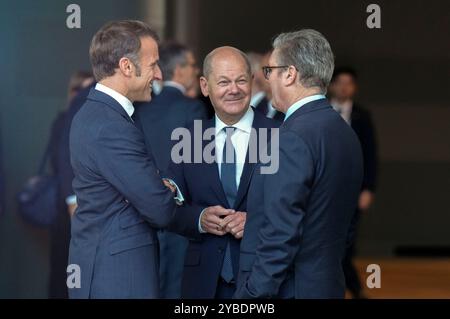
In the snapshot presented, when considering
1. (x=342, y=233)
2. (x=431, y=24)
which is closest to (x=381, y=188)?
(x=431, y=24)

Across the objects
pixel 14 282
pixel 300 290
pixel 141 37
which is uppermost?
pixel 141 37

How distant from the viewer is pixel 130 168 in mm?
3020

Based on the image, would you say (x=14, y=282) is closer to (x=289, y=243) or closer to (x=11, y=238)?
(x=11, y=238)

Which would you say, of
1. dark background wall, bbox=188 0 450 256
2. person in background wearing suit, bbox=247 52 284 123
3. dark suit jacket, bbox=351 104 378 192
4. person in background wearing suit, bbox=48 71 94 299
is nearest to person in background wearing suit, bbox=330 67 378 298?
dark suit jacket, bbox=351 104 378 192

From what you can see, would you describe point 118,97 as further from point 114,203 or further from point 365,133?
point 365,133

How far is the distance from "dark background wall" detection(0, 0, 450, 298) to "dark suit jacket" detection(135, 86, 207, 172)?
1100mm

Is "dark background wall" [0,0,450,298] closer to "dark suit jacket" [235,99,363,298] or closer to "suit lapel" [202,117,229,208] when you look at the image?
"suit lapel" [202,117,229,208]

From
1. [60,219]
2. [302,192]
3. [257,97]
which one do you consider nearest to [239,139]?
[302,192]

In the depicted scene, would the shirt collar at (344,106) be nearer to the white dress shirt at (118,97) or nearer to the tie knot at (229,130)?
the tie knot at (229,130)

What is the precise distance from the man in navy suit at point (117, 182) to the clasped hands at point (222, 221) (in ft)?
1.09

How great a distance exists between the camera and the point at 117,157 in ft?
9.90

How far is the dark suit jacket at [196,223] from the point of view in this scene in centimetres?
354

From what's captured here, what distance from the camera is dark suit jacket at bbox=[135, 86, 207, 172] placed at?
184 inches

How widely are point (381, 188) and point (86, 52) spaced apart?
12.4 feet
